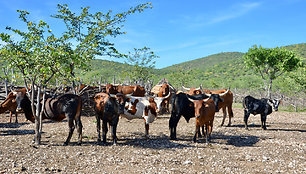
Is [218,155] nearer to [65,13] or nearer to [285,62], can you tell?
[65,13]

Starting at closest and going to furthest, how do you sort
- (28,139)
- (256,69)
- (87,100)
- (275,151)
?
(275,151) → (28,139) → (87,100) → (256,69)

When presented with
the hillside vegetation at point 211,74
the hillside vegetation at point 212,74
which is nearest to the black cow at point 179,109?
the hillside vegetation at point 212,74

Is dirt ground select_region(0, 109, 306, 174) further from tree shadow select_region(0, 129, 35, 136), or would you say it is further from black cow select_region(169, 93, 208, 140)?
black cow select_region(169, 93, 208, 140)

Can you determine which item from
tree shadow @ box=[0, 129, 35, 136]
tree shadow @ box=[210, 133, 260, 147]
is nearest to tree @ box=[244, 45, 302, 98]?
tree shadow @ box=[210, 133, 260, 147]

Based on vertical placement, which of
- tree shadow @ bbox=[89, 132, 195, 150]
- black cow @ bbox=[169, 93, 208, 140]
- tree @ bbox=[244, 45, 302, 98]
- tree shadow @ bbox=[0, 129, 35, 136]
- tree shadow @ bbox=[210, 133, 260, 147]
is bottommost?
tree shadow @ bbox=[210, 133, 260, 147]

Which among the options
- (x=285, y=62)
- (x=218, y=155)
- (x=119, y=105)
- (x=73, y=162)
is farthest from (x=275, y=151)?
(x=285, y=62)

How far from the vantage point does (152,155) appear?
6941mm

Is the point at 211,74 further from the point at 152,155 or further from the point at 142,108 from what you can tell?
→ the point at 152,155

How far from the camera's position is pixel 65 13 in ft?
32.5

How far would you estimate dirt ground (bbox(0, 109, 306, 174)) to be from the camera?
227 inches

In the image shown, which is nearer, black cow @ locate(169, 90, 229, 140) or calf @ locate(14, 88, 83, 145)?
calf @ locate(14, 88, 83, 145)

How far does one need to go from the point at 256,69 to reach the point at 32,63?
21.2m

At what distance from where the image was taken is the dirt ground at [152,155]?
227 inches

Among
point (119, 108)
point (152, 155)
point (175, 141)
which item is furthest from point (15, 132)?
point (175, 141)
